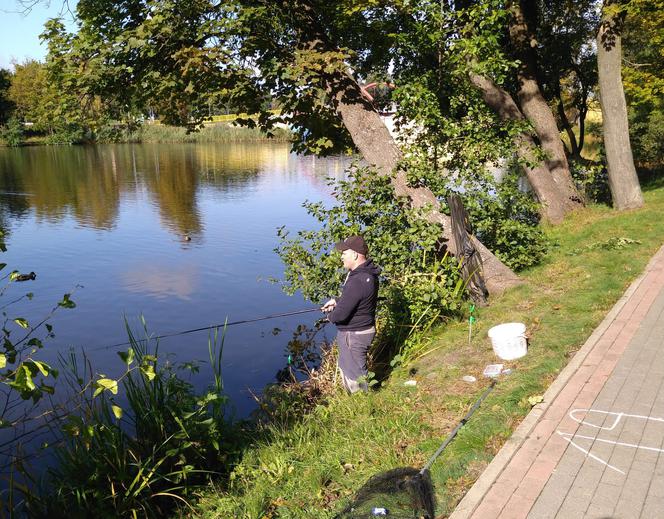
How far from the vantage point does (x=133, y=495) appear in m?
5.10

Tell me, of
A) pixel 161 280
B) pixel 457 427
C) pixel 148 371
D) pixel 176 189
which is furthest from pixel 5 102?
pixel 457 427

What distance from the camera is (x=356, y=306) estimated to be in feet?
20.1

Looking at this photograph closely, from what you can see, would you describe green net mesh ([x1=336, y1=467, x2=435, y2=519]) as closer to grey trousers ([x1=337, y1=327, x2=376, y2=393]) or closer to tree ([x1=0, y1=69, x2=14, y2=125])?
grey trousers ([x1=337, y1=327, x2=376, y2=393])

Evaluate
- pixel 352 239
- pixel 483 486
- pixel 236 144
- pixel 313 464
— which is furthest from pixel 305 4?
pixel 236 144

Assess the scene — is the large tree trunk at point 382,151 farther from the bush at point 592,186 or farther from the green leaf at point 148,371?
the bush at point 592,186

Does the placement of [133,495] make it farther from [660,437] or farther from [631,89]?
[631,89]

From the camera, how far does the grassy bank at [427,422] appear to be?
4.82m

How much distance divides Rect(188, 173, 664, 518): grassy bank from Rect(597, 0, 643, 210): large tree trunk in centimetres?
721

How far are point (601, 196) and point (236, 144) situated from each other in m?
51.5

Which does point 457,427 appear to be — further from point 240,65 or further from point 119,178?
point 119,178

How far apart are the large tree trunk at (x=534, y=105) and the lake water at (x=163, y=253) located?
23.8ft

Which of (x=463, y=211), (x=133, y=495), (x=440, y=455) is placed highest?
(x=463, y=211)

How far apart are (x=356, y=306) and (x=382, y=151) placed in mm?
4291

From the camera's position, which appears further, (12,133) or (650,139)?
(12,133)
